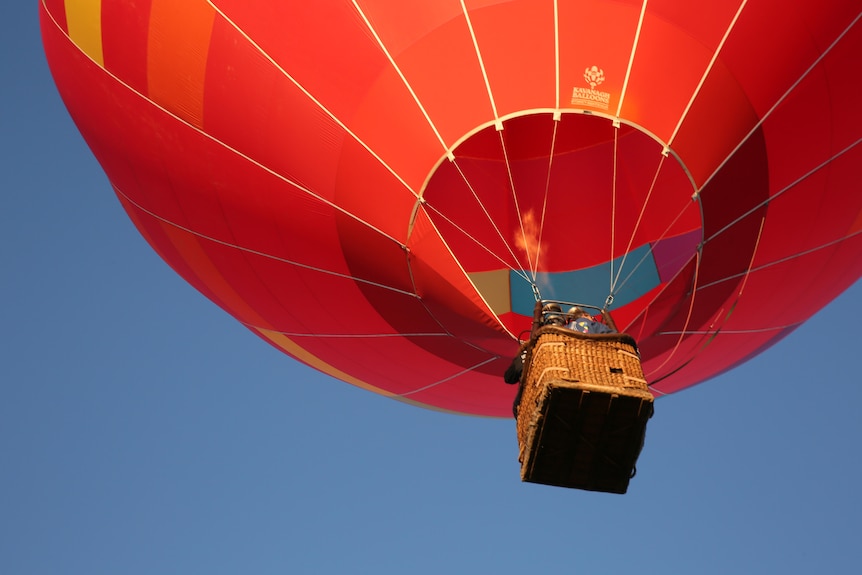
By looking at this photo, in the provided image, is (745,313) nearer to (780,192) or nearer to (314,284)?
(780,192)

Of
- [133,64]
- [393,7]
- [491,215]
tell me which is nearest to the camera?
[393,7]

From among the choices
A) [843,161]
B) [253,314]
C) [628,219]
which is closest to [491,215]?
[628,219]

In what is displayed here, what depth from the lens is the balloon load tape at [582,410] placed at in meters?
6.59

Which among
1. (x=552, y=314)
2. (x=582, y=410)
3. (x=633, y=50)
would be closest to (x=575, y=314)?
(x=552, y=314)

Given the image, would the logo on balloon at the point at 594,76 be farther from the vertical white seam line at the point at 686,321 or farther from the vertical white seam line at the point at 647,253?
the vertical white seam line at the point at 647,253

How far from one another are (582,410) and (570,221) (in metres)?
2.68

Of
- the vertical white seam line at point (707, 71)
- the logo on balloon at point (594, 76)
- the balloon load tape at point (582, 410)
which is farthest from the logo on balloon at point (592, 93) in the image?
the balloon load tape at point (582, 410)

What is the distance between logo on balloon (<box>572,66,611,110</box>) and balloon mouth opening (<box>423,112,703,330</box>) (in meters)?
1.50

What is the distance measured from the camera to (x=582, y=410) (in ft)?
21.8

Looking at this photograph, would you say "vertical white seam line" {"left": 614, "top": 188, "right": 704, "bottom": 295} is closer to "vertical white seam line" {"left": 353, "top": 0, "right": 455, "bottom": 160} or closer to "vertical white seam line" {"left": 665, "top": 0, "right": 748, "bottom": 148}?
"vertical white seam line" {"left": 665, "top": 0, "right": 748, "bottom": 148}

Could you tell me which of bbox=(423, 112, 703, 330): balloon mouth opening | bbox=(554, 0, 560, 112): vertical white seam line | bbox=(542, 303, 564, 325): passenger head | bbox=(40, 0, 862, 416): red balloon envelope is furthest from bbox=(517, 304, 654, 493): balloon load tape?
bbox=(423, 112, 703, 330): balloon mouth opening

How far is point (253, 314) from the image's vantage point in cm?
922

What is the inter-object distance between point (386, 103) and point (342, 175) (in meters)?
0.46

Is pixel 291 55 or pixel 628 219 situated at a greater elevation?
pixel 628 219
